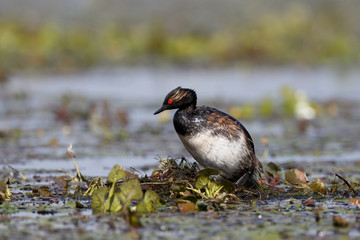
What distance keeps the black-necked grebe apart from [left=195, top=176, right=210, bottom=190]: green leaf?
27 cm

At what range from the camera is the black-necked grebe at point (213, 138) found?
7.31 m

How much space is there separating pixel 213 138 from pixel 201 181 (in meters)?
0.45

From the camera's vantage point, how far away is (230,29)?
29859 millimetres

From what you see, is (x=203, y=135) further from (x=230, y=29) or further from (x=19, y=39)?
(x=230, y=29)

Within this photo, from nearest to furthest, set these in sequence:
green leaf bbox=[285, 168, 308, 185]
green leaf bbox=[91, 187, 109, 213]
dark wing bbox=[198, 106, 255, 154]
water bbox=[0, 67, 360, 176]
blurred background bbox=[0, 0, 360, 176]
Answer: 1. green leaf bbox=[91, 187, 109, 213]
2. dark wing bbox=[198, 106, 255, 154]
3. green leaf bbox=[285, 168, 308, 185]
4. water bbox=[0, 67, 360, 176]
5. blurred background bbox=[0, 0, 360, 176]

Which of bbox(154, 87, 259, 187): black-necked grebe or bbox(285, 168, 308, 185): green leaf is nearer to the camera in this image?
bbox(154, 87, 259, 187): black-necked grebe

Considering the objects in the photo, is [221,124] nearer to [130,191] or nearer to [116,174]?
[116,174]

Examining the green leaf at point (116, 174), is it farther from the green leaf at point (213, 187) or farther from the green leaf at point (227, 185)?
the green leaf at point (227, 185)

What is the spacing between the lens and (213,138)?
7.32m

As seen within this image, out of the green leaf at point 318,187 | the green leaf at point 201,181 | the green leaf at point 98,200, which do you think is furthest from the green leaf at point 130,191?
the green leaf at point 318,187

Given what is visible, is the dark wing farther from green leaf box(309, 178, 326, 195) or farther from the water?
the water

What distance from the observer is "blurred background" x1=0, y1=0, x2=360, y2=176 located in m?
11.8

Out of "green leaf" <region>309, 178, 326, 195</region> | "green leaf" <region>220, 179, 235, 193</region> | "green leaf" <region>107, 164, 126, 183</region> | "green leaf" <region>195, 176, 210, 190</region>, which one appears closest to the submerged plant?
"green leaf" <region>107, 164, 126, 183</region>

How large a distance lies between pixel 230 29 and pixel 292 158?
771 inches
